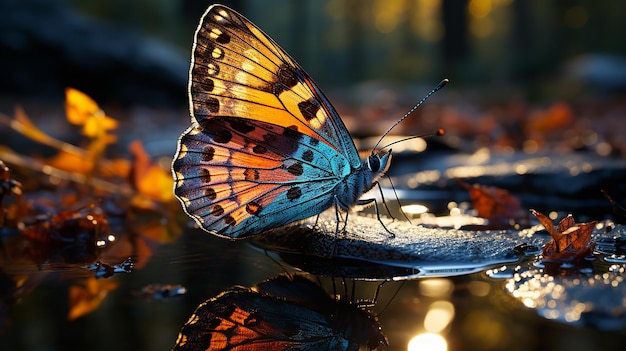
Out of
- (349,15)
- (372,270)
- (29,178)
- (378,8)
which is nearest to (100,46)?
(29,178)

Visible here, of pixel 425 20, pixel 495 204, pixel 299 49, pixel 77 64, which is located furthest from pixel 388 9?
pixel 495 204

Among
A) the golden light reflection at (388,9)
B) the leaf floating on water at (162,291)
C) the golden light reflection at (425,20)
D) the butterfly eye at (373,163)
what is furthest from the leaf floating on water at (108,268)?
the golden light reflection at (388,9)

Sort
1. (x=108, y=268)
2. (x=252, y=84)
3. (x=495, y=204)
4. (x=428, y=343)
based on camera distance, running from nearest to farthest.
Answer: (x=428, y=343) → (x=108, y=268) → (x=252, y=84) → (x=495, y=204)

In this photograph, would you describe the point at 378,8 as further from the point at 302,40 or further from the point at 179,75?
the point at 179,75

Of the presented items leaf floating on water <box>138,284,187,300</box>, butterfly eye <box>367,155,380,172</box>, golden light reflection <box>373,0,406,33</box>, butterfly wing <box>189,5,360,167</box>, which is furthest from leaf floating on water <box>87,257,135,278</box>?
golden light reflection <box>373,0,406,33</box>

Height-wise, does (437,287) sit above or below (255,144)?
below

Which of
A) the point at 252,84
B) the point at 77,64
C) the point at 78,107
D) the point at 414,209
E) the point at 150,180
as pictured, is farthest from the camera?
the point at 77,64

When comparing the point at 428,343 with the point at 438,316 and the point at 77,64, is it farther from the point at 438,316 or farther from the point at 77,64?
the point at 77,64
